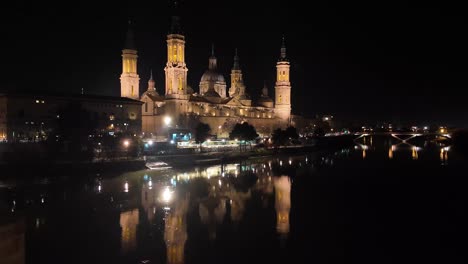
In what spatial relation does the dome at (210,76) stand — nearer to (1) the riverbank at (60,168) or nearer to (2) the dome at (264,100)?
(2) the dome at (264,100)

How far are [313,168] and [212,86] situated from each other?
2580 cm

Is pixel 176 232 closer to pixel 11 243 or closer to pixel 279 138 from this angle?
pixel 11 243

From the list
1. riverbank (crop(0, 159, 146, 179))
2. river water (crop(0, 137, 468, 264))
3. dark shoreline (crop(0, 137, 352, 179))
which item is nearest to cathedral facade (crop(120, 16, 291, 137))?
dark shoreline (crop(0, 137, 352, 179))

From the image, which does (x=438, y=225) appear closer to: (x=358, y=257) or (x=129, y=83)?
(x=358, y=257)

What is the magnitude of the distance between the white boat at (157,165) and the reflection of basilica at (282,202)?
6759 millimetres

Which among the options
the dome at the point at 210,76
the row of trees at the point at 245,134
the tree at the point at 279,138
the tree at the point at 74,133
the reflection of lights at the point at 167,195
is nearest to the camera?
the reflection of lights at the point at 167,195

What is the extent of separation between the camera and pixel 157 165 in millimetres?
24641

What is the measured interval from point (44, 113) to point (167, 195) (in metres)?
17.5

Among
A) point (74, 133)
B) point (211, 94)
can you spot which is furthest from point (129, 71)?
point (74, 133)

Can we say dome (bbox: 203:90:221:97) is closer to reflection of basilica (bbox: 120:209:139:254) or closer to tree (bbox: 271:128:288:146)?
tree (bbox: 271:128:288:146)

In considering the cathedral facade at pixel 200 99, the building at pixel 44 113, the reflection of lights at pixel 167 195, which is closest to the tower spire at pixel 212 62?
the cathedral facade at pixel 200 99

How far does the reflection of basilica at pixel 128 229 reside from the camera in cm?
991

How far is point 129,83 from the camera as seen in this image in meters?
39.9

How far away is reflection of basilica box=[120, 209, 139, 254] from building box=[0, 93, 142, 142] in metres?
14.5
